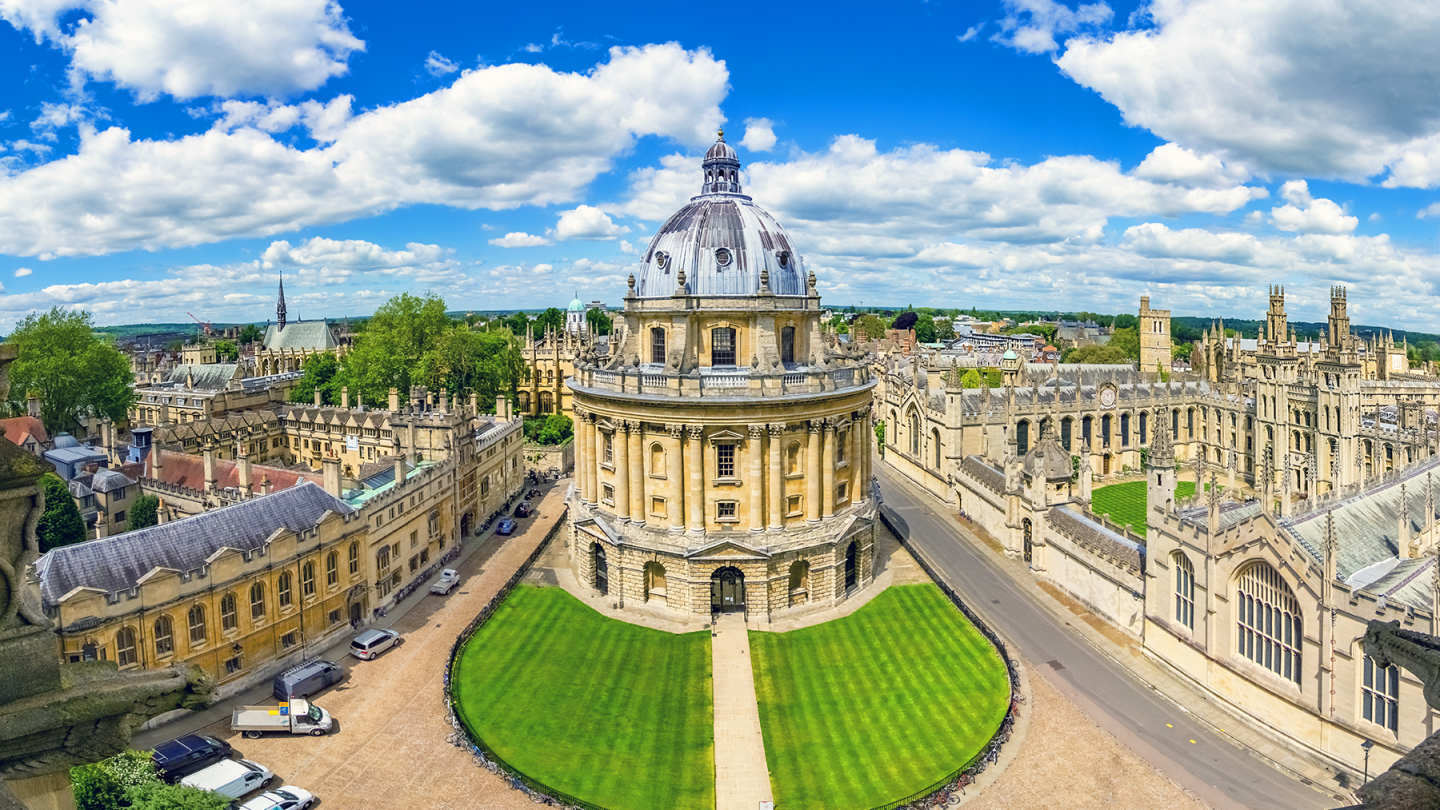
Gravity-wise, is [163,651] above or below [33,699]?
below

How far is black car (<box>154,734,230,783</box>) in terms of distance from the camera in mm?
27844

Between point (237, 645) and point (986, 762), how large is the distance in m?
31.6

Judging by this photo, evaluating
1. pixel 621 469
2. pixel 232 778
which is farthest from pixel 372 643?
pixel 621 469

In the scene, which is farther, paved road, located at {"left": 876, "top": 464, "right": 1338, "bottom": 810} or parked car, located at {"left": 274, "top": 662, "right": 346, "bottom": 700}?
parked car, located at {"left": 274, "top": 662, "right": 346, "bottom": 700}

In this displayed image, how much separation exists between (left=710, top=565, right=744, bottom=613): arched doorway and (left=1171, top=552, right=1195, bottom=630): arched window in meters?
20.9

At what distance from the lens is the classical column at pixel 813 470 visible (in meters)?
44.7

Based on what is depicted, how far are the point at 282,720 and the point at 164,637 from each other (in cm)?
626

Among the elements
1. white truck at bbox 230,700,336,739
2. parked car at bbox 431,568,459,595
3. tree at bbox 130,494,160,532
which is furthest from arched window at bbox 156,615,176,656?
tree at bbox 130,494,160,532

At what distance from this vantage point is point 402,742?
31141 mm

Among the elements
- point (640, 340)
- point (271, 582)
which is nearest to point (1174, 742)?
point (640, 340)

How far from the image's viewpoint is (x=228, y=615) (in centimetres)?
3484

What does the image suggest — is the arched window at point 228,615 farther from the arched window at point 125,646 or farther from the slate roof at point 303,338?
the slate roof at point 303,338

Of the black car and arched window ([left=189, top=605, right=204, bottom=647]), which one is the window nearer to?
arched window ([left=189, top=605, right=204, bottom=647])

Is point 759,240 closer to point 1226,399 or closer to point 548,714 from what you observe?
point 548,714
